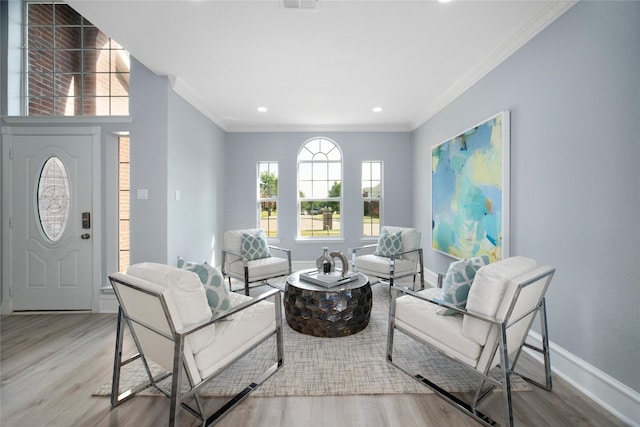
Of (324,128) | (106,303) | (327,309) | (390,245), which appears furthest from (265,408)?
(324,128)

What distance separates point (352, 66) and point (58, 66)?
3428 millimetres

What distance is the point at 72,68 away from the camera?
3484 millimetres

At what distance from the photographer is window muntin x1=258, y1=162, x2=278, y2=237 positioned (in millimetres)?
5496

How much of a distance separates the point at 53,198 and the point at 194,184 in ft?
4.86

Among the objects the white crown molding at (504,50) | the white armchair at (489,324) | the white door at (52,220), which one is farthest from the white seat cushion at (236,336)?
the white crown molding at (504,50)

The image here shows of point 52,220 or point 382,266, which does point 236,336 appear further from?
point 52,220

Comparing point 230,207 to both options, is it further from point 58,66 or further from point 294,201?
point 58,66

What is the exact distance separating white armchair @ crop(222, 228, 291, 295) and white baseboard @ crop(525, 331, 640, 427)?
111 inches

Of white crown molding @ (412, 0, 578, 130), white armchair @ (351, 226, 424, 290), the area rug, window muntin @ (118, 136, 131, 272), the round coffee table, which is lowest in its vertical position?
the area rug

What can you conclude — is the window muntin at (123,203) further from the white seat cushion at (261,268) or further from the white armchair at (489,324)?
the white armchair at (489,324)

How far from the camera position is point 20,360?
234 centimetres

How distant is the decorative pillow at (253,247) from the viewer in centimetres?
402

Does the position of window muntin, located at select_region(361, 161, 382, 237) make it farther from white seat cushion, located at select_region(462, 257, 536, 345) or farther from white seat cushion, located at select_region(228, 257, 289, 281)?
white seat cushion, located at select_region(462, 257, 536, 345)

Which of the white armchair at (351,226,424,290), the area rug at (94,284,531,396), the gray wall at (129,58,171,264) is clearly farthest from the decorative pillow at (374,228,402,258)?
the gray wall at (129,58,171,264)
